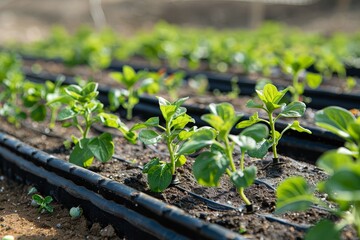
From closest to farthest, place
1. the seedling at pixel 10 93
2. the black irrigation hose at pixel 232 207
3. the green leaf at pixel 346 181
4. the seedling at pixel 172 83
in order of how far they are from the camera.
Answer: the green leaf at pixel 346 181 < the black irrigation hose at pixel 232 207 < the seedling at pixel 10 93 < the seedling at pixel 172 83

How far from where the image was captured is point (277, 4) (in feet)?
52.4

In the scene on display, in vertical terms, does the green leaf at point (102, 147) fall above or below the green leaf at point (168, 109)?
below

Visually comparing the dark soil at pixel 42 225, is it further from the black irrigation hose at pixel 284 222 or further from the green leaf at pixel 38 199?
the black irrigation hose at pixel 284 222

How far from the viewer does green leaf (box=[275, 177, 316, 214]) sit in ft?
5.27

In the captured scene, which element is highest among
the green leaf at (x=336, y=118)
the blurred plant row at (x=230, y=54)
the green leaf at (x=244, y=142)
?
the green leaf at (x=336, y=118)

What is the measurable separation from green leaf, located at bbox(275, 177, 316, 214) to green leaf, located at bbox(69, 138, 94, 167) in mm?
1153

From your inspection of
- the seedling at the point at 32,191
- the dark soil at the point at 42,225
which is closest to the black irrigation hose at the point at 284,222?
the dark soil at the point at 42,225

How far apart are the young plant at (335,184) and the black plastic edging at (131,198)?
0.79 ft

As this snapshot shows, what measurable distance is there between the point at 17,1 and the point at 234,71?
50.2ft

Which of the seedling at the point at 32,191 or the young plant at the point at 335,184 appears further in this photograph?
the seedling at the point at 32,191

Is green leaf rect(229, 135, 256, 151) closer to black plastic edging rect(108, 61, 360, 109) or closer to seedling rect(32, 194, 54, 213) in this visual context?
seedling rect(32, 194, 54, 213)

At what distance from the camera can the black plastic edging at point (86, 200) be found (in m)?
2.04

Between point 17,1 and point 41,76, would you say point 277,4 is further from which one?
point 41,76

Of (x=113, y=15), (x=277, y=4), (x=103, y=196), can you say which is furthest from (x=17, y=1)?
(x=103, y=196)
